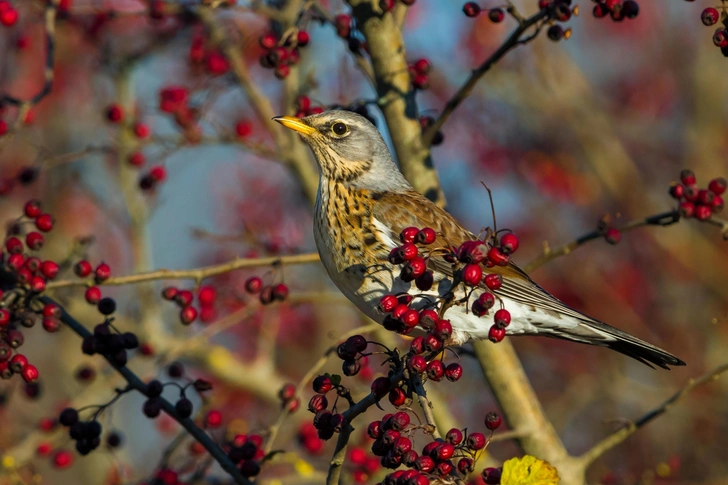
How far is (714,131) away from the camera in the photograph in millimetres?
7172

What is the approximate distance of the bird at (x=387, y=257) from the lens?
3.97m

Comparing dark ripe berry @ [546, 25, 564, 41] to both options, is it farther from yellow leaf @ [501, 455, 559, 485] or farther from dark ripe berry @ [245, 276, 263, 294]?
yellow leaf @ [501, 455, 559, 485]

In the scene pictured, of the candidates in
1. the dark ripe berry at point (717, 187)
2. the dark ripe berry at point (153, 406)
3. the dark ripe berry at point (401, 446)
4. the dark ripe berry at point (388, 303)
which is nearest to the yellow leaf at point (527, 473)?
the dark ripe berry at point (401, 446)

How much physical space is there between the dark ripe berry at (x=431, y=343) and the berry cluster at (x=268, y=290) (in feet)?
4.96

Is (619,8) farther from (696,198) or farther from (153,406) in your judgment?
(153,406)

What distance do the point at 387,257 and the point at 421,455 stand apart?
Result: 1.52 meters

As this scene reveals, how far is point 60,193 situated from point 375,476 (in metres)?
4.04

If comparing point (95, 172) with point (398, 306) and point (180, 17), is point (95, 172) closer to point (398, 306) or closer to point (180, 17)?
point (180, 17)

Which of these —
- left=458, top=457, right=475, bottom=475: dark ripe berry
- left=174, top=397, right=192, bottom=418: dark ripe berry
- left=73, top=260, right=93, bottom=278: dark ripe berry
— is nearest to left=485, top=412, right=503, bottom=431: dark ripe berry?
left=458, top=457, right=475, bottom=475: dark ripe berry

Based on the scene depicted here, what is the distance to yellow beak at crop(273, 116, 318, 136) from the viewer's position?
453cm

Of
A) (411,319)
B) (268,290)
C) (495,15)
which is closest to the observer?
(411,319)

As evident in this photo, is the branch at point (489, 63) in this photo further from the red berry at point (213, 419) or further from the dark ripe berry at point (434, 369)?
the red berry at point (213, 419)

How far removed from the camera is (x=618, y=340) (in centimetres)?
405

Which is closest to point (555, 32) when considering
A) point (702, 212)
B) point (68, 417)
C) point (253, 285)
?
point (702, 212)
